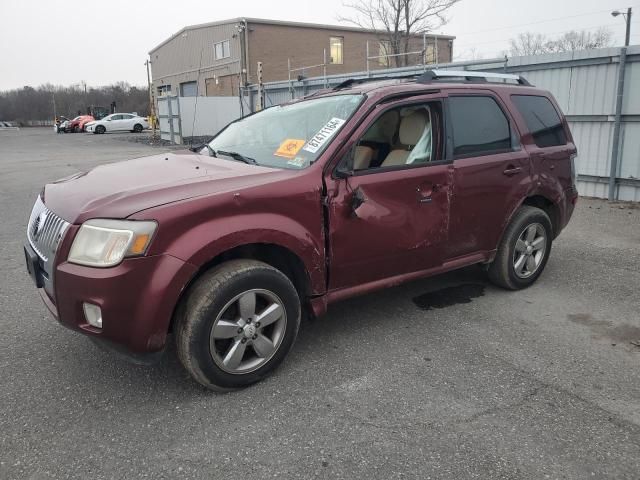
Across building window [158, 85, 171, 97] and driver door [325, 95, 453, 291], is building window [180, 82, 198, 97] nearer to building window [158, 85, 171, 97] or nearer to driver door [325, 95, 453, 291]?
building window [158, 85, 171, 97]

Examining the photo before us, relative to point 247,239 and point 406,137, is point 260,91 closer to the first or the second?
point 406,137

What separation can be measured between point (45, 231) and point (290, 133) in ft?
5.68

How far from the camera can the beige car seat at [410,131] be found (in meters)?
3.91

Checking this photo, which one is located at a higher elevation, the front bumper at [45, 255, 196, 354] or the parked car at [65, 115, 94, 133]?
the parked car at [65, 115, 94, 133]

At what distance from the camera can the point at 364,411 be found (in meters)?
2.87

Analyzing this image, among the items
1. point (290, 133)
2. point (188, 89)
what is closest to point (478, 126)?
point (290, 133)

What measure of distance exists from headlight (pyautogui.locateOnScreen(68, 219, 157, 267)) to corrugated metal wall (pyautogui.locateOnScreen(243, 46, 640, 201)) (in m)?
8.90

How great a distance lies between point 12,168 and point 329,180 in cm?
1558

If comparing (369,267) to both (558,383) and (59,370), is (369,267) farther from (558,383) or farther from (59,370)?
(59,370)

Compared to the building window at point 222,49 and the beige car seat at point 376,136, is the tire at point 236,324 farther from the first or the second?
the building window at point 222,49

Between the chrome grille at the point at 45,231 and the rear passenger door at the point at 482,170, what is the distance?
2671 millimetres

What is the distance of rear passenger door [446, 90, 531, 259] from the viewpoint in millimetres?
4016

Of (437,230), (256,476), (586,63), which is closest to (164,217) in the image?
(256,476)

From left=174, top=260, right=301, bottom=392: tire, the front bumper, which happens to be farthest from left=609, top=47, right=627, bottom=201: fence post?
the front bumper
